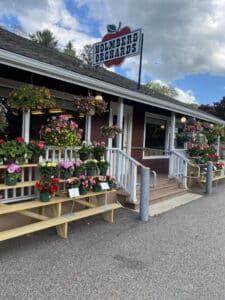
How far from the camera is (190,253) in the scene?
4.01m

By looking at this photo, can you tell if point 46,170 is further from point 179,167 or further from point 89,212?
point 179,167

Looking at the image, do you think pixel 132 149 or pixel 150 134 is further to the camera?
pixel 150 134

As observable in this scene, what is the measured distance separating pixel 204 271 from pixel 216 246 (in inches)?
39.5

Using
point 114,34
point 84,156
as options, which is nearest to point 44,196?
point 84,156

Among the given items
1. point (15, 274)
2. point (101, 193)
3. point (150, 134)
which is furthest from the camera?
point (150, 134)

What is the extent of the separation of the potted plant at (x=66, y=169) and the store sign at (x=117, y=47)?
494cm

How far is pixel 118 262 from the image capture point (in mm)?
3619

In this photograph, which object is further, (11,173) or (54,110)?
(54,110)

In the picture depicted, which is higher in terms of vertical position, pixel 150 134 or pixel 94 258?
pixel 150 134

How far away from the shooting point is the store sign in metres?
8.39

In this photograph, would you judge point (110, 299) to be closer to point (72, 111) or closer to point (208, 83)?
point (72, 111)

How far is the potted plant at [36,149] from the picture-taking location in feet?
14.7

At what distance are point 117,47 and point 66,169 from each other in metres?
5.64

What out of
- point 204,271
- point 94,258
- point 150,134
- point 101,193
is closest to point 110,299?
point 94,258
